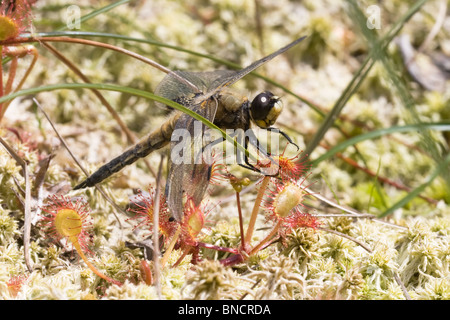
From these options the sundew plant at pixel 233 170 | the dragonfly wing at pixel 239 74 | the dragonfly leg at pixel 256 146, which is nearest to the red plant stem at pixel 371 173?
the sundew plant at pixel 233 170

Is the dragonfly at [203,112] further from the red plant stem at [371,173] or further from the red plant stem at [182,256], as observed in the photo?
the red plant stem at [371,173]

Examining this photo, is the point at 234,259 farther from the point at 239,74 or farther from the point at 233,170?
the point at 233,170

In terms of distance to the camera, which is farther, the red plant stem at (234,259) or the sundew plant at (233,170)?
the red plant stem at (234,259)

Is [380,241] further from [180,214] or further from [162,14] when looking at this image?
[162,14]

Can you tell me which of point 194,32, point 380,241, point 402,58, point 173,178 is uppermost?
point 194,32

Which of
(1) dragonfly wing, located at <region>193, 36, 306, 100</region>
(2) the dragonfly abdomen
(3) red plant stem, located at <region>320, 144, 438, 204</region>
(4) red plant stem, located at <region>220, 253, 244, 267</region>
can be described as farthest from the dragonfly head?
(3) red plant stem, located at <region>320, 144, 438, 204</region>

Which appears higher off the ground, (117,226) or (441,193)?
(441,193)

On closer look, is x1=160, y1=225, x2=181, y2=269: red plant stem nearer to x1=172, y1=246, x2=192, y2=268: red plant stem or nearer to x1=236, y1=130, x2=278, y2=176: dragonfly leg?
x1=172, y1=246, x2=192, y2=268: red plant stem
